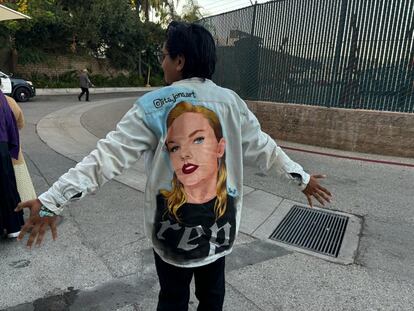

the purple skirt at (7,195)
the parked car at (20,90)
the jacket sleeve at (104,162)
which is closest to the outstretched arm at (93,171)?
the jacket sleeve at (104,162)

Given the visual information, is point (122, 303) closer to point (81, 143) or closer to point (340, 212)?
point (340, 212)

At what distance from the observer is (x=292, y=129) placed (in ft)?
28.6

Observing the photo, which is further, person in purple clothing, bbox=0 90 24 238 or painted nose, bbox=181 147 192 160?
person in purple clothing, bbox=0 90 24 238

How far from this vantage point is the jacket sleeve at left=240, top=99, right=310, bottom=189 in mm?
1829

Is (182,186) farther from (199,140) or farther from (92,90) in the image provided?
(92,90)

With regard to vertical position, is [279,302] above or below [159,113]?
below

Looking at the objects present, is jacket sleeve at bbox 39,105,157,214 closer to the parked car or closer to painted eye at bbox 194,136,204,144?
painted eye at bbox 194,136,204,144

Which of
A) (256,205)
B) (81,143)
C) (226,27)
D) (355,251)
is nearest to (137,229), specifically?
(256,205)

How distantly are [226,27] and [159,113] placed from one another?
10.1 m

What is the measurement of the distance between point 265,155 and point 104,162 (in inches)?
32.5

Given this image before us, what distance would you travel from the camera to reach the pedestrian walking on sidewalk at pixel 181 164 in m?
1.47

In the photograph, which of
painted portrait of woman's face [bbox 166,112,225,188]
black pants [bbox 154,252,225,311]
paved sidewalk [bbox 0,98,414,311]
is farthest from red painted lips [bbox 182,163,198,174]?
paved sidewalk [bbox 0,98,414,311]

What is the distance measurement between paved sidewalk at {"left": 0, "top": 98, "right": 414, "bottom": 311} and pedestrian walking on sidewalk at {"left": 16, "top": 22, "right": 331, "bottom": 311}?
1.10 metres

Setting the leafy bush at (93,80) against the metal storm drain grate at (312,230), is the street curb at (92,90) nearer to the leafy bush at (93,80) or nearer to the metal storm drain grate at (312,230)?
the leafy bush at (93,80)
